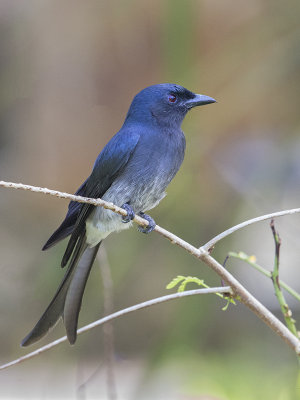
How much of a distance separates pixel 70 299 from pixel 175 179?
89 centimetres

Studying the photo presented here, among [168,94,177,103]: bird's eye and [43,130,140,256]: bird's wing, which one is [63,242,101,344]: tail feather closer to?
[43,130,140,256]: bird's wing

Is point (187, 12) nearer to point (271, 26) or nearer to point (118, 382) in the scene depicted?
point (271, 26)

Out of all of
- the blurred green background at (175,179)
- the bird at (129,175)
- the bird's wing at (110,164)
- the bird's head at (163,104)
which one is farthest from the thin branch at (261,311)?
the blurred green background at (175,179)

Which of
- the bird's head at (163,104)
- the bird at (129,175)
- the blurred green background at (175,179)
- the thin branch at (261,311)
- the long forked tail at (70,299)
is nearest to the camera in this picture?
the thin branch at (261,311)

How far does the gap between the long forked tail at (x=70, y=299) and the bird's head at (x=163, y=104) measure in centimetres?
35

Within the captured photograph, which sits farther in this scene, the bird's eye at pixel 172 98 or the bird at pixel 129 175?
the bird's eye at pixel 172 98

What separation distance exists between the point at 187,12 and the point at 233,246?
0.93 m

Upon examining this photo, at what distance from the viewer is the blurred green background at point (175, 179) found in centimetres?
221

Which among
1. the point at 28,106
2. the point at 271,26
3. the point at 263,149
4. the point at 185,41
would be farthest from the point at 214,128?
the point at 28,106

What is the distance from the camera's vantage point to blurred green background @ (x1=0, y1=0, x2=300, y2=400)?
7.25ft

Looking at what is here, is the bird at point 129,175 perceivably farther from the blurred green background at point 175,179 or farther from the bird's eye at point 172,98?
the blurred green background at point 175,179

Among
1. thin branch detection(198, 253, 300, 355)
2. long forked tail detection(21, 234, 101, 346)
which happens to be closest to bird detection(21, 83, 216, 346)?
long forked tail detection(21, 234, 101, 346)

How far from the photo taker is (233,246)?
2.49 m

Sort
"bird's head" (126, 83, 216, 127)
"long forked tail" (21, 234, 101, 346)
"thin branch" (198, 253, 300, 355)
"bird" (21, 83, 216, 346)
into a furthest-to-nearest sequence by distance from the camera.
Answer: "bird's head" (126, 83, 216, 127)
"bird" (21, 83, 216, 346)
"long forked tail" (21, 234, 101, 346)
"thin branch" (198, 253, 300, 355)
